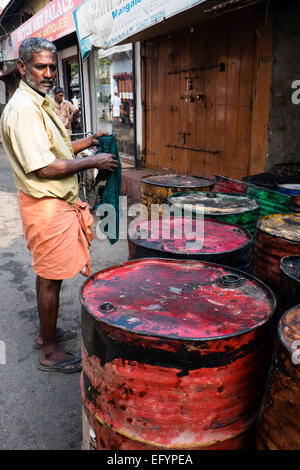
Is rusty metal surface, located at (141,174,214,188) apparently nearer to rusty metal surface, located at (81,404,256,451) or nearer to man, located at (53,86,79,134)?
rusty metal surface, located at (81,404,256,451)

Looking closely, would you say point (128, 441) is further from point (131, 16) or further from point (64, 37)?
point (64, 37)

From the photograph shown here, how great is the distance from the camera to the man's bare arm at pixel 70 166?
221 centimetres

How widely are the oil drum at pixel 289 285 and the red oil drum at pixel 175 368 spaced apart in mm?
76

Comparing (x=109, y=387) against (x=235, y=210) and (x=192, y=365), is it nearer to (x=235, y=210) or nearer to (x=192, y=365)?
(x=192, y=365)

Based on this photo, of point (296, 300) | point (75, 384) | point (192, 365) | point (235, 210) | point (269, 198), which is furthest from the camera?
point (269, 198)

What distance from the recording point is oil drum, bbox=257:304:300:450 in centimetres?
112

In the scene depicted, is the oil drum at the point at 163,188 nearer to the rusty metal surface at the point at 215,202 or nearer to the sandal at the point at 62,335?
the rusty metal surface at the point at 215,202

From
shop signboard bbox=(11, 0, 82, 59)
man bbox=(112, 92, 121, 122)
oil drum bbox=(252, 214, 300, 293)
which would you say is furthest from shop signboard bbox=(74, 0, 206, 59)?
oil drum bbox=(252, 214, 300, 293)

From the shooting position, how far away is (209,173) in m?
5.89

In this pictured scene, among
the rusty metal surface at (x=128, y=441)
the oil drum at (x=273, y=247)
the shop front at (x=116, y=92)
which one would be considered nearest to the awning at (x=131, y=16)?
the shop front at (x=116, y=92)

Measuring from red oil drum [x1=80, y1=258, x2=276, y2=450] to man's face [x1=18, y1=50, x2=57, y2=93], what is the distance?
1.42 metres
